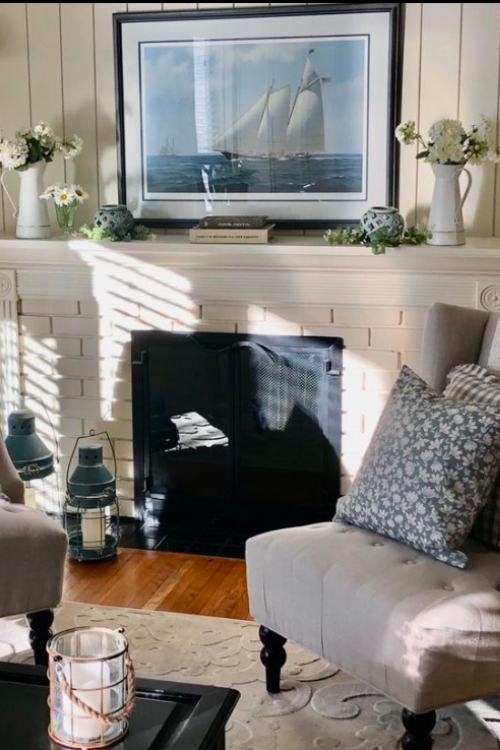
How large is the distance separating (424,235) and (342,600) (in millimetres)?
1677

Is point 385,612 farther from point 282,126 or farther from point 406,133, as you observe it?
point 282,126

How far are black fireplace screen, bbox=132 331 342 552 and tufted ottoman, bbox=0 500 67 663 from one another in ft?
4.23

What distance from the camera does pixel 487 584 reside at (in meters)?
2.62

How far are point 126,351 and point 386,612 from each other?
2015 millimetres

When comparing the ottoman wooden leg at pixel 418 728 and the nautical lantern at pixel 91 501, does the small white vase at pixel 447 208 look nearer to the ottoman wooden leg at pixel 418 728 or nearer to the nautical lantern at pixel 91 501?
the nautical lantern at pixel 91 501

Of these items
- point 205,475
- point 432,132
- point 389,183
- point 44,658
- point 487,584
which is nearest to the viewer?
point 487,584

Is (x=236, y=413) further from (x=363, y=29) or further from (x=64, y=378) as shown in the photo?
(x=363, y=29)

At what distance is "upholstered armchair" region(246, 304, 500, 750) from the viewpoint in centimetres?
247

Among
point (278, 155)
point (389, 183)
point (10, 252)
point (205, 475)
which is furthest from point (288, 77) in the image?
point (205, 475)

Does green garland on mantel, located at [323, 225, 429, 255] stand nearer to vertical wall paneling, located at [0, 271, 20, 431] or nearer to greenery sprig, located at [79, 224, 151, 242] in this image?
greenery sprig, located at [79, 224, 151, 242]

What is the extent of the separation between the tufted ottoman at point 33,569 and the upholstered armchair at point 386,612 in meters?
0.53

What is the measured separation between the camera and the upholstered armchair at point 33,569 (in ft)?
9.51

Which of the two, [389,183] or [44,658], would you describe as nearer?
[44,658]

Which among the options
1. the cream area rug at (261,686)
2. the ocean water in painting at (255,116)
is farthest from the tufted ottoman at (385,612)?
the ocean water in painting at (255,116)
